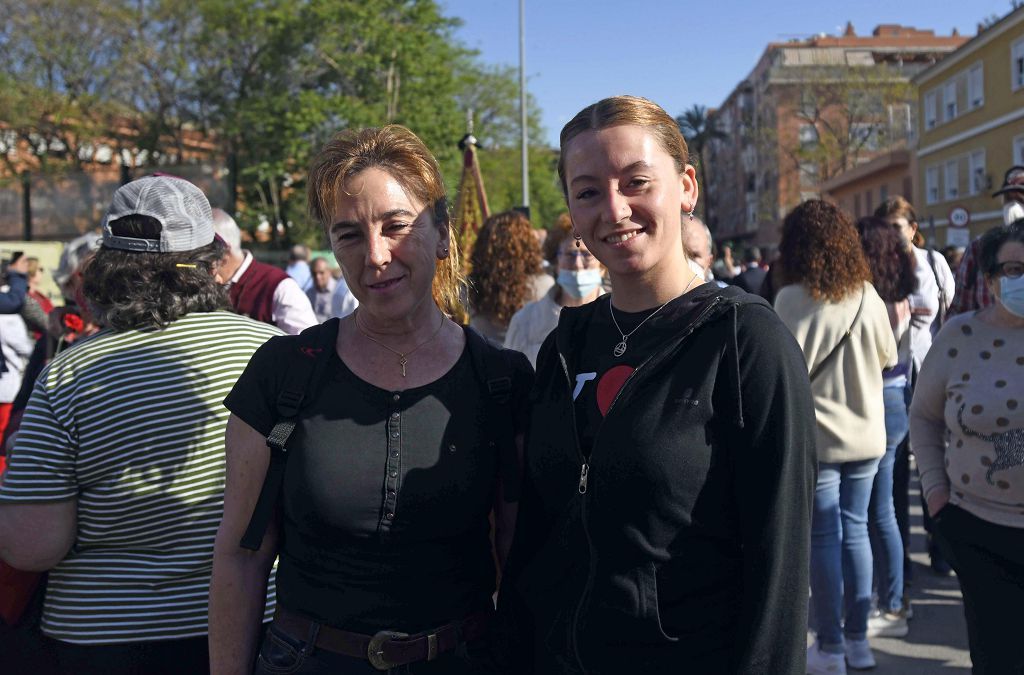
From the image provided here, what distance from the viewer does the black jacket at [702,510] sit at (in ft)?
5.63

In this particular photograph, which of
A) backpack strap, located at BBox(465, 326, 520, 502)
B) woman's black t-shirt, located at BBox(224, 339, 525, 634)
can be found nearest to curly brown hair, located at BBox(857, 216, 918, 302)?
backpack strap, located at BBox(465, 326, 520, 502)

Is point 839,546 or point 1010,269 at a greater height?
point 1010,269

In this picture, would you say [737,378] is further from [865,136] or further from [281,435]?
[865,136]

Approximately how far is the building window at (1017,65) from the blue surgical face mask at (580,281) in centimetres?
2991

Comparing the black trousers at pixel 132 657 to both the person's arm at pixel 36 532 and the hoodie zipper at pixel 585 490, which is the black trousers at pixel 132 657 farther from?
the hoodie zipper at pixel 585 490

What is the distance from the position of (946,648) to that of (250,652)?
A: 13.5 ft

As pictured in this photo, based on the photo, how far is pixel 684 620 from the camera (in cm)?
179

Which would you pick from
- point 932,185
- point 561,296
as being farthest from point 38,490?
point 932,185

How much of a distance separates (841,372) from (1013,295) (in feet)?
3.92

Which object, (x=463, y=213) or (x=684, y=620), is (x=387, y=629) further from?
(x=463, y=213)

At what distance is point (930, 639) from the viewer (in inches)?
195

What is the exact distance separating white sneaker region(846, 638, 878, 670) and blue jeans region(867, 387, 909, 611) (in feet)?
1.93

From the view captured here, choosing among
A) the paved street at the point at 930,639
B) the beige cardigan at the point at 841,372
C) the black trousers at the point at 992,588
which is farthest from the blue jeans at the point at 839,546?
the black trousers at the point at 992,588

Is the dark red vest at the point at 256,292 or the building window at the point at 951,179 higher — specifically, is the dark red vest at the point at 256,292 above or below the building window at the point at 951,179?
below
